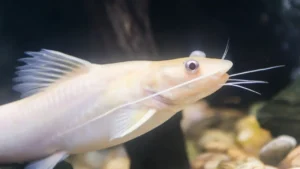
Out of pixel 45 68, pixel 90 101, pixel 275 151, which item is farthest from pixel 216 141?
pixel 45 68

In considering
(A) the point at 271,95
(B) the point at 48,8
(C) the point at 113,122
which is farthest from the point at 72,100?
(A) the point at 271,95

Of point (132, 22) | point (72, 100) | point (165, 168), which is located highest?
point (132, 22)

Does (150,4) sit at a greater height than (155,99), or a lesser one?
greater

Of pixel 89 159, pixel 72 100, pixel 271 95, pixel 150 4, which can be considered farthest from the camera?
pixel 271 95

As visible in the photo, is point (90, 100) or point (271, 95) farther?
point (271, 95)

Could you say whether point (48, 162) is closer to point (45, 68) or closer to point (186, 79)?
point (45, 68)

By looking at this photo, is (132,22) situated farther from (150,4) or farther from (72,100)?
(72,100)

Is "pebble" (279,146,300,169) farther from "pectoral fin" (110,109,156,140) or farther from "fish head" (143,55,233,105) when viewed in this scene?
"pectoral fin" (110,109,156,140)
